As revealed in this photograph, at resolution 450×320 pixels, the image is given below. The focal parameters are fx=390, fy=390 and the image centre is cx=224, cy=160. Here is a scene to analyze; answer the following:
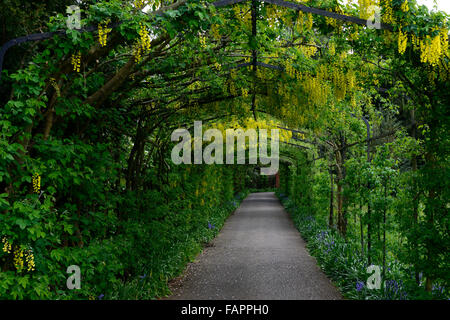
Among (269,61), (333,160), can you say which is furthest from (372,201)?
(333,160)

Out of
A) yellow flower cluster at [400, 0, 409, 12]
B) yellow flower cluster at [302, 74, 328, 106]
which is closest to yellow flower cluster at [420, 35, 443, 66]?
yellow flower cluster at [400, 0, 409, 12]

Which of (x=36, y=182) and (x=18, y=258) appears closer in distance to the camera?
(x=18, y=258)

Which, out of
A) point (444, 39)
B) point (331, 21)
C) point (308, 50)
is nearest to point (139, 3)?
point (331, 21)

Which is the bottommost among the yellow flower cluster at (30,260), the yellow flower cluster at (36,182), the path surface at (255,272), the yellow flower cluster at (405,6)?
the path surface at (255,272)

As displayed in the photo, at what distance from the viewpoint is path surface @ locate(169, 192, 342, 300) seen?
5.06 metres

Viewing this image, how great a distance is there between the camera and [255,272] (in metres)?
6.11

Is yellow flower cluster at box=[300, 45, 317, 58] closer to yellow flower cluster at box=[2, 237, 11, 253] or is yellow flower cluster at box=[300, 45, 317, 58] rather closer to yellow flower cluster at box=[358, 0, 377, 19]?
yellow flower cluster at box=[358, 0, 377, 19]

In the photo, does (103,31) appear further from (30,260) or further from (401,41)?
(401,41)

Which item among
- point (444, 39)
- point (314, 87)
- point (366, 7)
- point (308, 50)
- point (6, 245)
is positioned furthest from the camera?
point (314, 87)

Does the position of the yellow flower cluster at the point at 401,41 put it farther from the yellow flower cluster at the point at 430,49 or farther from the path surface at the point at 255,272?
the path surface at the point at 255,272

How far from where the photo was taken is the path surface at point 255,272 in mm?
5062

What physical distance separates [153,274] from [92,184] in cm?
188

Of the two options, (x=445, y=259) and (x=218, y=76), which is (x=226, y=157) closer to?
(x=218, y=76)

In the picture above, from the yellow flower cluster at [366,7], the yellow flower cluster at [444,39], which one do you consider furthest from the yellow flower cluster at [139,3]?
the yellow flower cluster at [444,39]
